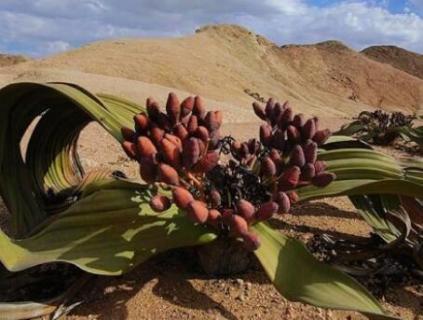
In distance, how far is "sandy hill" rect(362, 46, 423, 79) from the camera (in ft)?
90.8

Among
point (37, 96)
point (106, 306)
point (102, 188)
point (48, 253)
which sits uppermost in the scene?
point (37, 96)

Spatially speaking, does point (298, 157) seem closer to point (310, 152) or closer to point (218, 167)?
point (310, 152)

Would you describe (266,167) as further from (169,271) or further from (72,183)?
(72,183)

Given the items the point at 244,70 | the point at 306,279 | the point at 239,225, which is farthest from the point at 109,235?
the point at 244,70

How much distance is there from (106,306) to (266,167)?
0.44m

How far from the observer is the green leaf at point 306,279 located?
3.09ft

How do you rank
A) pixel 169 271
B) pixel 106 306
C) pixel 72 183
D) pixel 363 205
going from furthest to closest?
pixel 72 183 → pixel 363 205 → pixel 169 271 → pixel 106 306

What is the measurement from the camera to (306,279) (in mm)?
1013

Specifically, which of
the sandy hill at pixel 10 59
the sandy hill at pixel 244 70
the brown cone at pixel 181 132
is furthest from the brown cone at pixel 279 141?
the sandy hill at pixel 10 59

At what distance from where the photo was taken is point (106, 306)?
115cm

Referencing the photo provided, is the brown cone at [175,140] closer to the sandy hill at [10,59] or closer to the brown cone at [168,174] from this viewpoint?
the brown cone at [168,174]

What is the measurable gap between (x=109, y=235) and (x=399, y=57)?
29.6 metres

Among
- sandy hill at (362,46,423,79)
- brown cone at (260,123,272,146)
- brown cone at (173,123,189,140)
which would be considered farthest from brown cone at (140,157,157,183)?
sandy hill at (362,46,423,79)

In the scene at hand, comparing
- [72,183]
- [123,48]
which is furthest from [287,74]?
[72,183]
